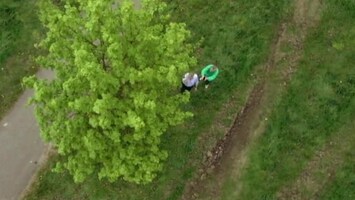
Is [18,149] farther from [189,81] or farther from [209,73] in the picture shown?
[209,73]

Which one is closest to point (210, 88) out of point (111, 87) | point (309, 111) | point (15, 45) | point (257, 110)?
point (257, 110)

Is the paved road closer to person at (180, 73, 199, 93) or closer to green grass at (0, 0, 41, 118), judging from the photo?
green grass at (0, 0, 41, 118)

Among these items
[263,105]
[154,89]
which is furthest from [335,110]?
[154,89]

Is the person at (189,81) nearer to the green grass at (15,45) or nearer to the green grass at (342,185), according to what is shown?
the green grass at (342,185)

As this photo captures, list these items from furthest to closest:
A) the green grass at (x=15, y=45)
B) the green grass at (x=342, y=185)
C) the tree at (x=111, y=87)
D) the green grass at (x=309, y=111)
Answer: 1. the green grass at (x=15, y=45)
2. the green grass at (x=309, y=111)
3. the green grass at (x=342, y=185)
4. the tree at (x=111, y=87)

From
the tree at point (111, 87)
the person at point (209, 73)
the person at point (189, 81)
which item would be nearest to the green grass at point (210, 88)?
the person at point (209, 73)

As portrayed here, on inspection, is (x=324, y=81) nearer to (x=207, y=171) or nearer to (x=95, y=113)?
(x=207, y=171)
